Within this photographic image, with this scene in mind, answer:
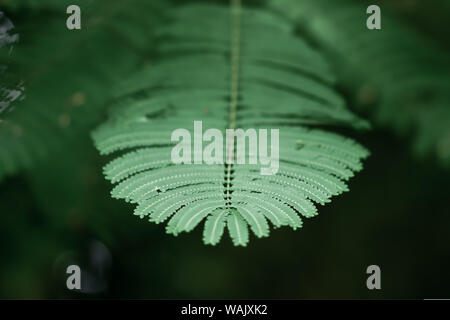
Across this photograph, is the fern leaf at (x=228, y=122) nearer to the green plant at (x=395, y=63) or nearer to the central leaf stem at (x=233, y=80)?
the central leaf stem at (x=233, y=80)

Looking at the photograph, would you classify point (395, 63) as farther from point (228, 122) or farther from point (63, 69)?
point (63, 69)

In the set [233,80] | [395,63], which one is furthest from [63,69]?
[395,63]

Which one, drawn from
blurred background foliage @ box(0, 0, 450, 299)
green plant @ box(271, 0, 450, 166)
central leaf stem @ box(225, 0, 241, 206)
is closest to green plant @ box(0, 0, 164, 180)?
blurred background foliage @ box(0, 0, 450, 299)

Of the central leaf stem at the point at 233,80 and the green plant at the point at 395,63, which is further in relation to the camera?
the green plant at the point at 395,63

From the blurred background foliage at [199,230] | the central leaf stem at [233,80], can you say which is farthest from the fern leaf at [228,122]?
the blurred background foliage at [199,230]
